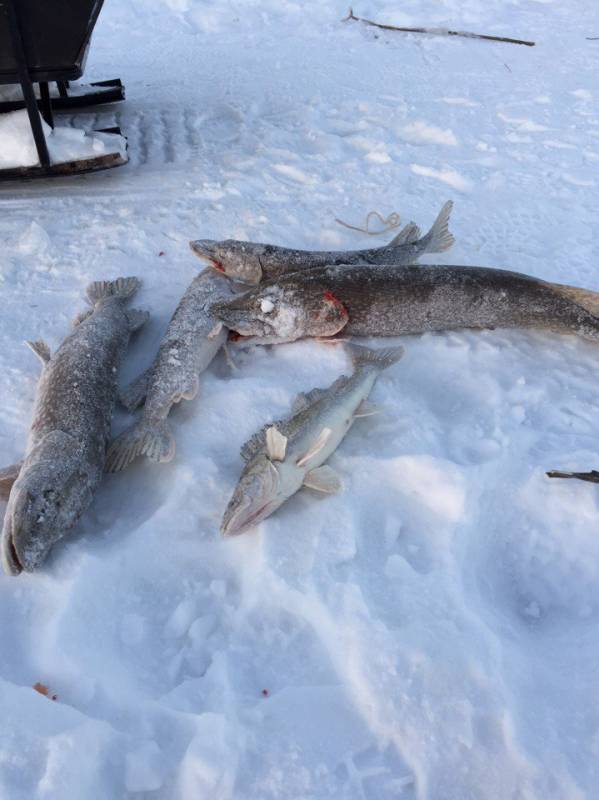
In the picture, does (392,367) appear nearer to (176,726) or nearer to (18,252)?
(176,726)

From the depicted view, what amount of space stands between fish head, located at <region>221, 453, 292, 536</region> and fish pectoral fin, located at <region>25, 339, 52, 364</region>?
4.24 ft

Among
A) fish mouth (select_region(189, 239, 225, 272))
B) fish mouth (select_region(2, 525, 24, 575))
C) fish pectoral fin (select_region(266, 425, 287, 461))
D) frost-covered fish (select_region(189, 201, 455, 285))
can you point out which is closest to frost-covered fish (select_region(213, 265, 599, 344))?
frost-covered fish (select_region(189, 201, 455, 285))

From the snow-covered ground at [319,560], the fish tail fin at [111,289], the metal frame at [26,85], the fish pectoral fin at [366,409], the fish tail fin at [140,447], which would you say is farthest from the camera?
the metal frame at [26,85]

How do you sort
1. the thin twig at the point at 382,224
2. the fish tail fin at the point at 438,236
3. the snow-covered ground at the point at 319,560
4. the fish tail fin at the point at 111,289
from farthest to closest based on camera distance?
the thin twig at the point at 382,224 → the fish tail fin at the point at 438,236 → the fish tail fin at the point at 111,289 → the snow-covered ground at the point at 319,560

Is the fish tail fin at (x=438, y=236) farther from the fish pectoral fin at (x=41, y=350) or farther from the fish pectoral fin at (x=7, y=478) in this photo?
the fish pectoral fin at (x=7, y=478)

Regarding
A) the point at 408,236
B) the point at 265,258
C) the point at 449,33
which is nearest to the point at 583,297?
the point at 408,236

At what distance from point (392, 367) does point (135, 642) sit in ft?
6.12

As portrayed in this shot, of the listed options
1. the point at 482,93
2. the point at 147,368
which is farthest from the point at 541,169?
the point at 147,368

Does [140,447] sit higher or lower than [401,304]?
lower

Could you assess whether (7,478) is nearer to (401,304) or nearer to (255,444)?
(255,444)

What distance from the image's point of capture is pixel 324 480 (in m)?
2.71

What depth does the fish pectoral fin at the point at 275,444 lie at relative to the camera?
2.61 m

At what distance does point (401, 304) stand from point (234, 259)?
97cm

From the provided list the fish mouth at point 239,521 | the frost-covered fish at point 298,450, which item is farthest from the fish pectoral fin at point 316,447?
the fish mouth at point 239,521
